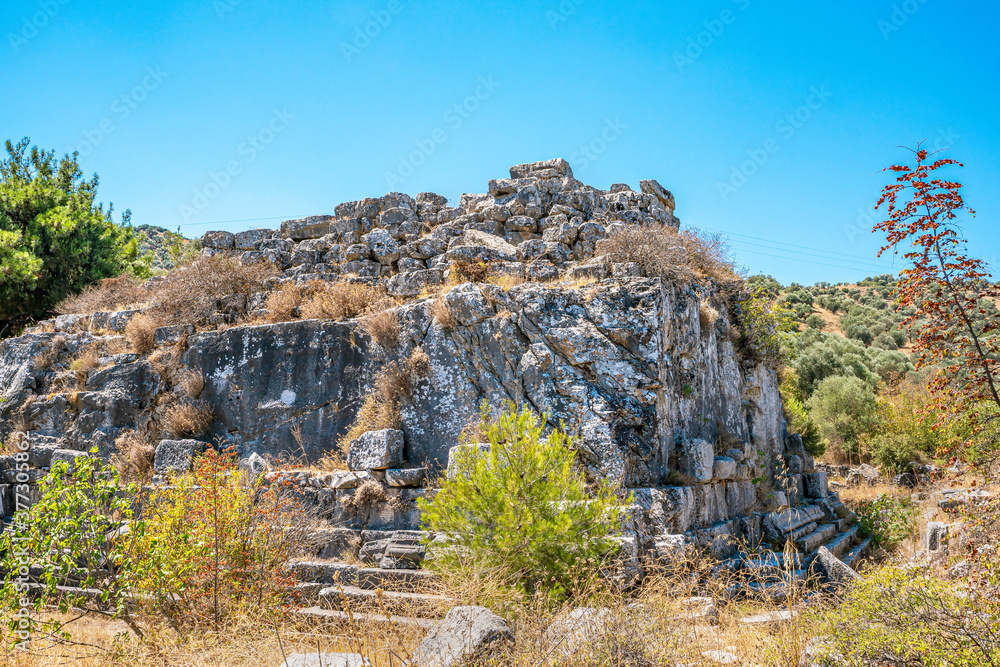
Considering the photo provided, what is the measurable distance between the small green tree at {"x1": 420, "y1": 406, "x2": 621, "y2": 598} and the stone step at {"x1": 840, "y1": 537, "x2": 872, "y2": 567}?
5.29m

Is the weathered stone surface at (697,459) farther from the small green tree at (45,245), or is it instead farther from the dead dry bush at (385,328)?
the small green tree at (45,245)

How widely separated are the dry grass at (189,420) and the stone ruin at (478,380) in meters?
0.23

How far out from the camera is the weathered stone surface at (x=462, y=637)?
4.09 m

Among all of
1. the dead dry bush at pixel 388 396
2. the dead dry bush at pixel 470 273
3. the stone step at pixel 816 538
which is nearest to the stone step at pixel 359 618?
the dead dry bush at pixel 388 396

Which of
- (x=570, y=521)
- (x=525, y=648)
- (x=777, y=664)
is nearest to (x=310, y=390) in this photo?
(x=570, y=521)

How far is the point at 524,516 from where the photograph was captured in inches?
211

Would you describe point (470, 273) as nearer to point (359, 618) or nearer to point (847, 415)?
point (359, 618)

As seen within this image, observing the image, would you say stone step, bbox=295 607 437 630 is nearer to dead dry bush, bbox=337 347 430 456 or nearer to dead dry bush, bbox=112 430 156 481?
dead dry bush, bbox=337 347 430 456

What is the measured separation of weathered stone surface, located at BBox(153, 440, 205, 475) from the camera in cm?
932

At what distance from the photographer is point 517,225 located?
10.9m

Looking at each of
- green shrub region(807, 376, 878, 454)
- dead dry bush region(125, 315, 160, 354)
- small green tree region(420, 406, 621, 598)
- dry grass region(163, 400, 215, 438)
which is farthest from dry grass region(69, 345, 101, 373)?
green shrub region(807, 376, 878, 454)

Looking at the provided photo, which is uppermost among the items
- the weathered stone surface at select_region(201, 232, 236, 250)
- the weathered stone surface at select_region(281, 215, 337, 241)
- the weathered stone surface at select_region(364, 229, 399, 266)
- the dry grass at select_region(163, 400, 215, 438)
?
the weathered stone surface at select_region(281, 215, 337, 241)

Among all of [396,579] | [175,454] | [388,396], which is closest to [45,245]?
[175,454]

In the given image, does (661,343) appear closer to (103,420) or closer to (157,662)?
(157,662)
